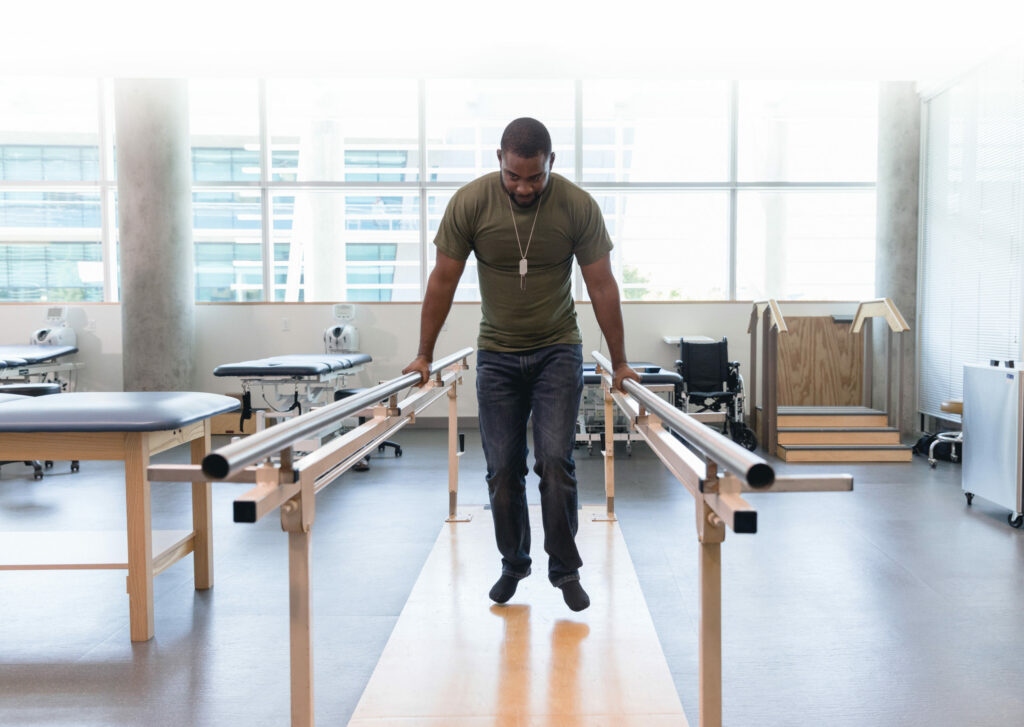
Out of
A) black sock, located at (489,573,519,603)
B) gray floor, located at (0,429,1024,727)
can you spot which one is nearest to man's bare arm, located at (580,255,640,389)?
black sock, located at (489,573,519,603)

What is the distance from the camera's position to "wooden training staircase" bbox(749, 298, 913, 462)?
18.7 feet

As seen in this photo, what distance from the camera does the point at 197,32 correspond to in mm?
5656

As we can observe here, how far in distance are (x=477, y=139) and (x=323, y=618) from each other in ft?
19.9

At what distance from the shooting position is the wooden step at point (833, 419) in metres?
6.14

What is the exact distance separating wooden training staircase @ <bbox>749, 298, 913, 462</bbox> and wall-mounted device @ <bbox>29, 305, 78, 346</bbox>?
20.2 feet

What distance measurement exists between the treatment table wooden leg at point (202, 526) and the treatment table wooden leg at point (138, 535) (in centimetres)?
43

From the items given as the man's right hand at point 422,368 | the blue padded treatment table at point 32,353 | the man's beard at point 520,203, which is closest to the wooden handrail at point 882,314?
the man's beard at point 520,203

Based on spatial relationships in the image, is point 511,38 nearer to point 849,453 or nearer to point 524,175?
point 849,453

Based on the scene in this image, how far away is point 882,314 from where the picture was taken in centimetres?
603

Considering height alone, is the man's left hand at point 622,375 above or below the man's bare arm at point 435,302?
below

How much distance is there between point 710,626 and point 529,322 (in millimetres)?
1100

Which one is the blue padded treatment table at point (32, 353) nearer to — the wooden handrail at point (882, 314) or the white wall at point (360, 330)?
the white wall at point (360, 330)

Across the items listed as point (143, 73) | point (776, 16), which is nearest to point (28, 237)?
point (143, 73)

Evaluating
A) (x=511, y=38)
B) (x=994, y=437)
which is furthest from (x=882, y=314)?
(x=511, y=38)
